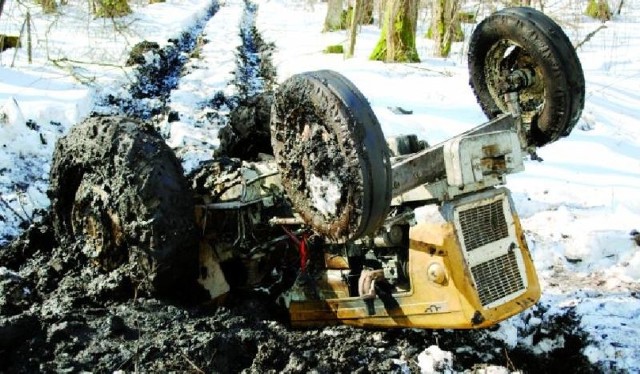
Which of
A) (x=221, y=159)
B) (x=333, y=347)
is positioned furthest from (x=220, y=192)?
(x=333, y=347)

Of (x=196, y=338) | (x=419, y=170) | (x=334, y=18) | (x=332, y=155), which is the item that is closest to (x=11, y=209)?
(x=196, y=338)

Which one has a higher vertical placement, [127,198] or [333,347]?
[127,198]

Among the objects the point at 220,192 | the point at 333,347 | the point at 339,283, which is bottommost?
the point at 333,347

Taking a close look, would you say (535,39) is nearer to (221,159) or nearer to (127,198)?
(221,159)

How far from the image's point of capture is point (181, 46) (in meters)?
14.3

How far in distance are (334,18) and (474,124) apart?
Answer: 12478mm

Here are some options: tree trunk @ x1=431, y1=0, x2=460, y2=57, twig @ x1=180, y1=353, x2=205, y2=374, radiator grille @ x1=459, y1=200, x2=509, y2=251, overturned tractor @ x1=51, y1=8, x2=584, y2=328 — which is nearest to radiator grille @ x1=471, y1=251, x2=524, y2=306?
overturned tractor @ x1=51, y1=8, x2=584, y2=328

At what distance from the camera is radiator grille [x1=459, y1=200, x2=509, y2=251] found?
3.08 meters

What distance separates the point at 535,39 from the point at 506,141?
1.90 feet

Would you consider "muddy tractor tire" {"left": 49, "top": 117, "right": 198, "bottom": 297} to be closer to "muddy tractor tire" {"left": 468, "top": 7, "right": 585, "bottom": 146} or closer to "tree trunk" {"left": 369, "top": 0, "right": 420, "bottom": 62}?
"muddy tractor tire" {"left": 468, "top": 7, "right": 585, "bottom": 146}

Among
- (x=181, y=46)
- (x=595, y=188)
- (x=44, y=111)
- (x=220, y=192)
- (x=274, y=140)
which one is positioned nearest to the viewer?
(x=274, y=140)

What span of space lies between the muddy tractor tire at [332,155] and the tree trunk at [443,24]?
1068cm

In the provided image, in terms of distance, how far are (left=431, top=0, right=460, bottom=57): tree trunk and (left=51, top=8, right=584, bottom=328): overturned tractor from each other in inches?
384

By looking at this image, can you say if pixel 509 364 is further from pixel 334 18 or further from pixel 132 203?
pixel 334 18
